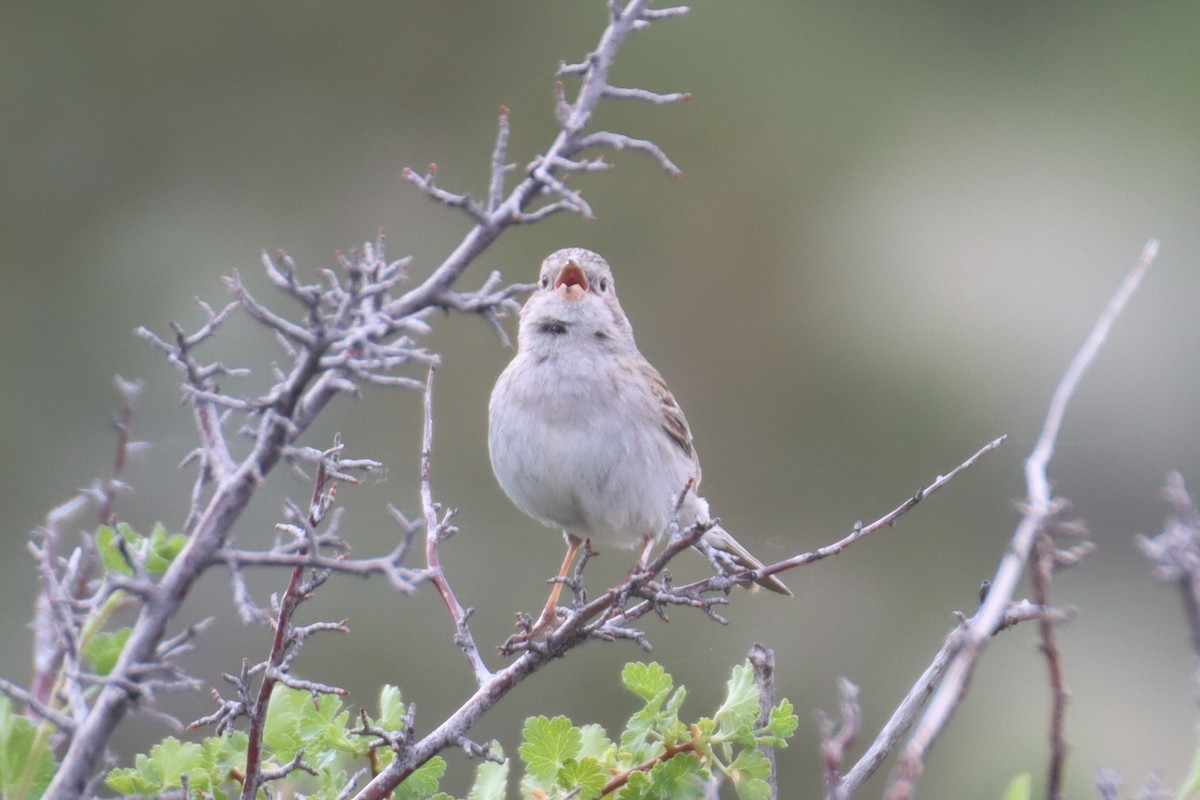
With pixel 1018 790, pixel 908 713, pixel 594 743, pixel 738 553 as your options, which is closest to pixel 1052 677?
pixel 1018 790

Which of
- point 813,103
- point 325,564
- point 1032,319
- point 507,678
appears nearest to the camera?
point 325,564


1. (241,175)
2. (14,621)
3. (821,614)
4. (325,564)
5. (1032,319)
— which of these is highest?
(241,175)

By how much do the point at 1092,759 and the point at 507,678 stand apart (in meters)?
4.72

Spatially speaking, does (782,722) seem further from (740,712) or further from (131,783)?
(131,783)

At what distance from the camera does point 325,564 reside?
132cm

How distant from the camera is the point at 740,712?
6.53ft

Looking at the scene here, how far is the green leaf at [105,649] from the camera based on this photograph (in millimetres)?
1683

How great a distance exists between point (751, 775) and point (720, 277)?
6.14 metres

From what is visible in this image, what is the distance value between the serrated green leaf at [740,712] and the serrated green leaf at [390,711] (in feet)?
1.64

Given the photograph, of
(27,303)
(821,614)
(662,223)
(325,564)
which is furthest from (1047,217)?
(325,564)

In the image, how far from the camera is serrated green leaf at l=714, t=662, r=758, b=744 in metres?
1.98

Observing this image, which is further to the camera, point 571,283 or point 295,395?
point 571,283

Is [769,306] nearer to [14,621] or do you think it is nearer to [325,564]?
[14,621]

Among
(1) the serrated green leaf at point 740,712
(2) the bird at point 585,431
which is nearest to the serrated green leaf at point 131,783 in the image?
(1) the serrated green leaf at point 740,712
